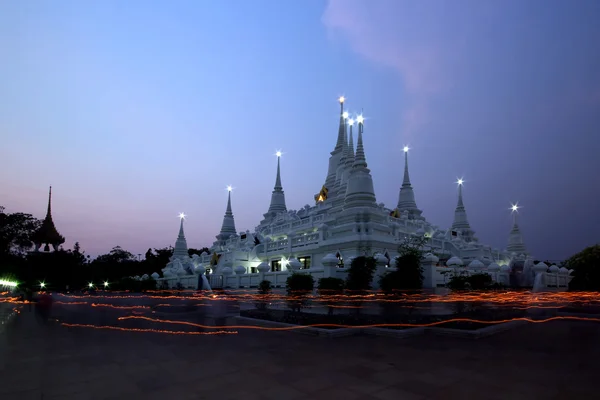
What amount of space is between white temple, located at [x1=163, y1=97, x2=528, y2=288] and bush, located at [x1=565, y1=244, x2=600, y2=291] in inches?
297

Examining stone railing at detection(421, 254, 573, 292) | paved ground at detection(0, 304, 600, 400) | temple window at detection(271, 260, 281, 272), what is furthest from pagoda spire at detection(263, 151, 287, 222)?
paved ground at detection(0, 304, 600, 400)

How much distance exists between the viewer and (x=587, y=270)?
2042 cm

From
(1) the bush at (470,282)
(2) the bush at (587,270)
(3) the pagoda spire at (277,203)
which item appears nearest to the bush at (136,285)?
(3) the pagoda spire at (277,203)

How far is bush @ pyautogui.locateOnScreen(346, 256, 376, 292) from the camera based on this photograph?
1936cm

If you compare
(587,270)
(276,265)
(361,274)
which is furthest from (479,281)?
(276,265)

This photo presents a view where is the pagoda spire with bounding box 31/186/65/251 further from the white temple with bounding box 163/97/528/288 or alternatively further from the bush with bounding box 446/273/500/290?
the bush with bounding box 446/273/500/290

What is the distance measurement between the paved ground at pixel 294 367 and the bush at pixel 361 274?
914cm

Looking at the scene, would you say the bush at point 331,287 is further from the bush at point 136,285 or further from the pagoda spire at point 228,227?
the pagoda spire at point 228,227

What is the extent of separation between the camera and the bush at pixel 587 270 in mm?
20016

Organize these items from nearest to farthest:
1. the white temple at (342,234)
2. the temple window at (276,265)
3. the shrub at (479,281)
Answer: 1. the shrub at (479,281)
2. the white temple at (342,234)
3. the temple window at (276,265)

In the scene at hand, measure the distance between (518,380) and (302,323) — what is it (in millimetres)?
6429

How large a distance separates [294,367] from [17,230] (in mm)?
62467

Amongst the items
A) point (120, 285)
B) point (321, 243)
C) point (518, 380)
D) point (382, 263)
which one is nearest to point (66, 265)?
point (120, 285)

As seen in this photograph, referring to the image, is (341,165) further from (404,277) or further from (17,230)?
(17,230)
